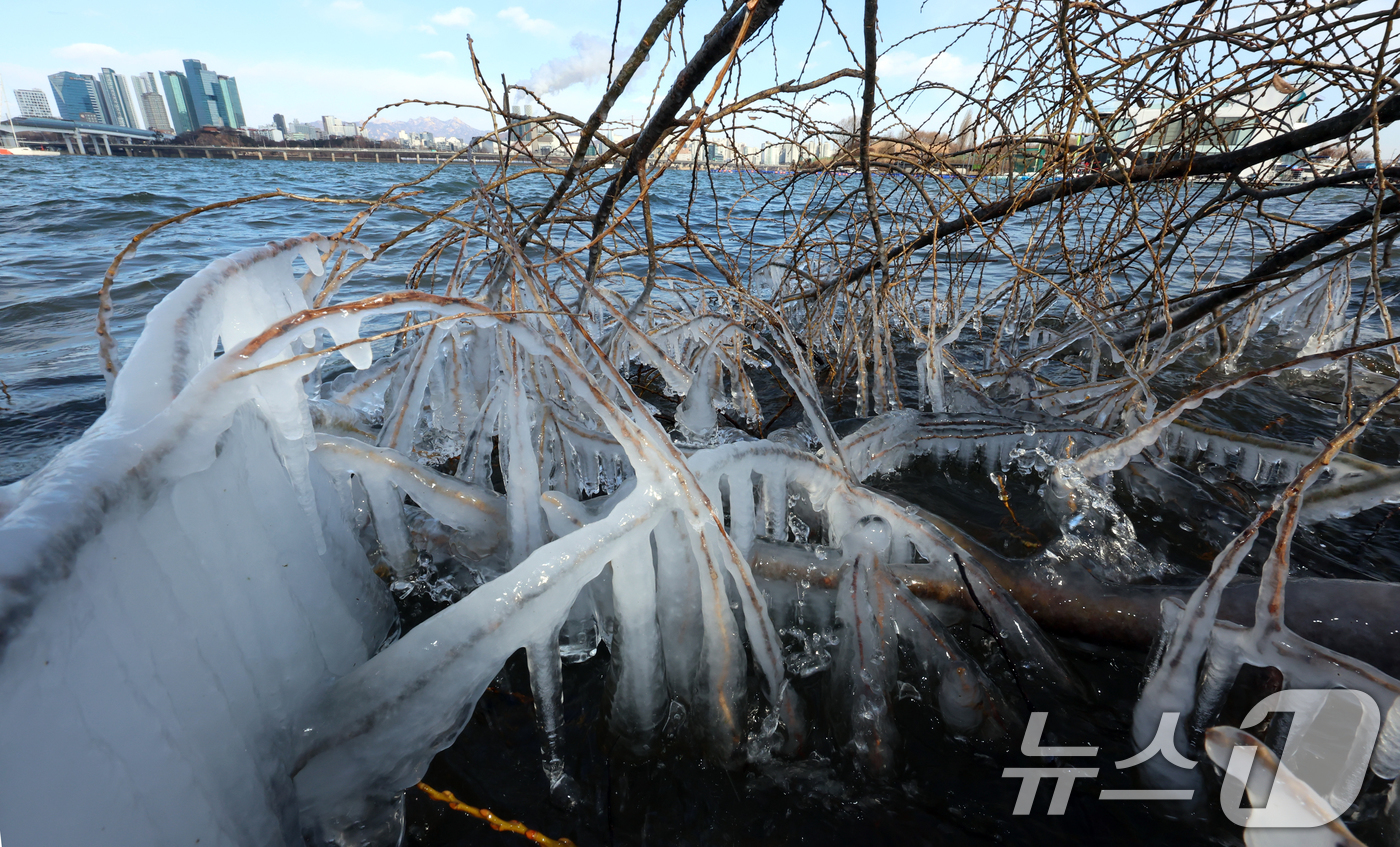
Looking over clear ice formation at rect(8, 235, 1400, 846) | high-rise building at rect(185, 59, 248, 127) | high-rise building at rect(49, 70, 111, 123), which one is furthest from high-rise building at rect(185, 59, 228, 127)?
clear ice formation at rect(8, 235, 1400, 846)

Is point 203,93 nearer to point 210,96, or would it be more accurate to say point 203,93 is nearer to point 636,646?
point 210,96

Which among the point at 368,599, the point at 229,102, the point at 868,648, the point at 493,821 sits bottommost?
the point at 493,821

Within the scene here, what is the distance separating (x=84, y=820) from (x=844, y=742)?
136 centimetres

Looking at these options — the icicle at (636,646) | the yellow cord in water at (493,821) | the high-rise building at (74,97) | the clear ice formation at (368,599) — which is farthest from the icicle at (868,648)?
the high-rise building at (74,97)

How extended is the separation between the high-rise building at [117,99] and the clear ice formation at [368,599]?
701 ft

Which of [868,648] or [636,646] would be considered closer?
[636,646]

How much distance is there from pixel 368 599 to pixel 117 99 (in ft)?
745

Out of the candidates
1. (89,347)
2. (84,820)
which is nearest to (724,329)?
(84,820)

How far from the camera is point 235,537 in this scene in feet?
3.33

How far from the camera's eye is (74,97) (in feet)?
446

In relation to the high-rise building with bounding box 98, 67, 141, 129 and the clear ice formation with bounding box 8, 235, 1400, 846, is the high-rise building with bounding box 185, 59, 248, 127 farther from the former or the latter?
the clear ice formation with bounding box 8, 235, 1400, 846

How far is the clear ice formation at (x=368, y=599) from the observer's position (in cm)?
71

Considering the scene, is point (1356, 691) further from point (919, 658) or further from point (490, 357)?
point (490, 357)

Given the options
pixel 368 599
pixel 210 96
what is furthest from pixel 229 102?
pixel 368 599
